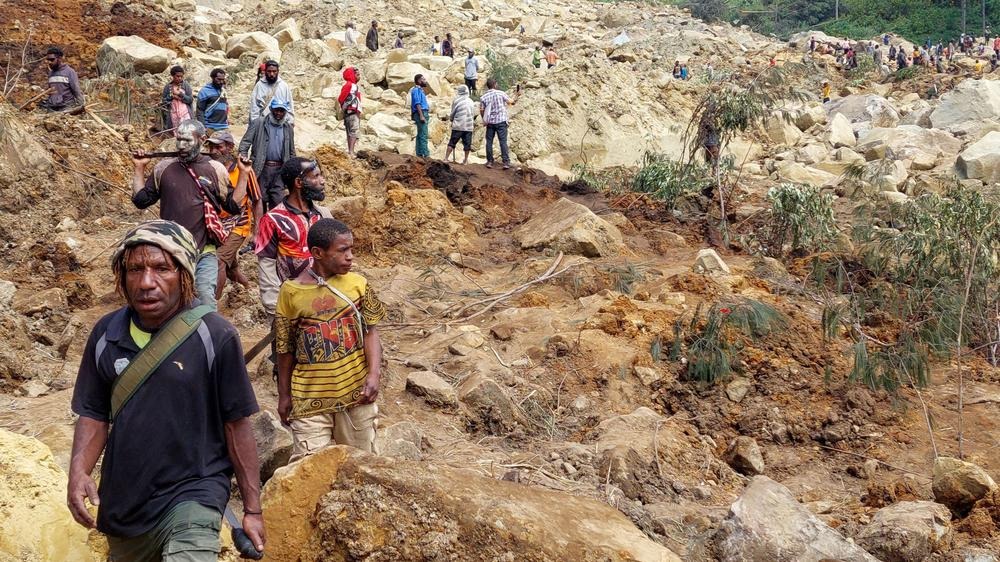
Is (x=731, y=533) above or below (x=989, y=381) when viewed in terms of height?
above

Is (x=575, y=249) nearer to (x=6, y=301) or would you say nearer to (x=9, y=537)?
(x=6, y=301)

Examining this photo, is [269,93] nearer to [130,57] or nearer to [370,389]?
[370,389]

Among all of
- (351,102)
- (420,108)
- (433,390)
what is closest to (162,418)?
(433,390)

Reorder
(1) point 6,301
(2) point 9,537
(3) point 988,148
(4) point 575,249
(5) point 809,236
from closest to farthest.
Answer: (2) point 9,537 → (1) point 6,301 → (4) point 575,249 → (5) point 809,236 → (3) point 988,148

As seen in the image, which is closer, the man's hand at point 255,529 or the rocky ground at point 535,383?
the man's hand at point 255,529

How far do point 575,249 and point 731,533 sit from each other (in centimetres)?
569

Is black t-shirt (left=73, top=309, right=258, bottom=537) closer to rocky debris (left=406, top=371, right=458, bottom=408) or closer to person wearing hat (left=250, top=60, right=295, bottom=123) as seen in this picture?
rocky debris (left=406, top=371, right=458, bottom=408)

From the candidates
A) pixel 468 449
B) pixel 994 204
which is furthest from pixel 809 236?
pixel 468 449

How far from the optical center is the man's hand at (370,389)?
131 inches

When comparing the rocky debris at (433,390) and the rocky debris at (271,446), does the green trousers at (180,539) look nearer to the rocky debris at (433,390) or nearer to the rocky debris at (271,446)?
the rocky debris at (271,446)

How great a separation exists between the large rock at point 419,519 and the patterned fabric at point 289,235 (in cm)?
144

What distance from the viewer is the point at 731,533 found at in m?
3.33

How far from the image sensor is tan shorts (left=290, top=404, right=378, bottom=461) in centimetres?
331

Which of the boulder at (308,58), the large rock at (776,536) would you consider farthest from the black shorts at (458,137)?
the large rock at (776,536)
